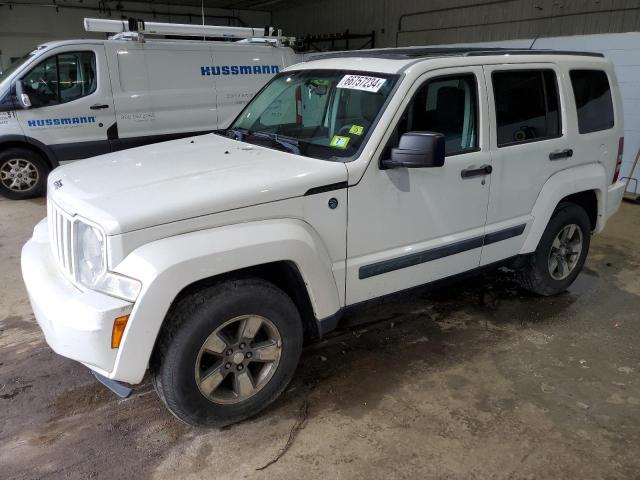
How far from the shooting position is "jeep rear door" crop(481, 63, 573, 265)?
3.23m

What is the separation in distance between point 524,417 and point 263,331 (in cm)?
153

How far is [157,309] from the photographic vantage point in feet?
6.97

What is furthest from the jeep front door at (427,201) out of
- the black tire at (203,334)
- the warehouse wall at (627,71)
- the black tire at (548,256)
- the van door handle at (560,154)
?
the warehouse wall at (627,71)

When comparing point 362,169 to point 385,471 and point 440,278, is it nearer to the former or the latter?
point 440,278

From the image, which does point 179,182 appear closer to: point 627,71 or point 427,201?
point 427,201

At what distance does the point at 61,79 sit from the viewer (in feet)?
22.5

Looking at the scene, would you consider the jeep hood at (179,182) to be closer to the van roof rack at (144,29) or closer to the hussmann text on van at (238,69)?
the van roof rack at (144,29)

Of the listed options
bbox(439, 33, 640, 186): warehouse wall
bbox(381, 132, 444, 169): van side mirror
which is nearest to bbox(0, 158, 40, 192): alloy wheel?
bbox(381, 132, 444, 169): van side mirror

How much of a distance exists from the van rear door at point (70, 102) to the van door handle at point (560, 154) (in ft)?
20.1

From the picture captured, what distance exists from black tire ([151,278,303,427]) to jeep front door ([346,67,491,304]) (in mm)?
474

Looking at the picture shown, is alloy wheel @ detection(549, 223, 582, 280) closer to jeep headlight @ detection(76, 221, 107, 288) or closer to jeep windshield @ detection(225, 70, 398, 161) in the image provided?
jeep windshield @ detection(225, 70, 398, 161)

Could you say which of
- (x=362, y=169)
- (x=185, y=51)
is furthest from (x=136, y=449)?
(x=185, y=51)

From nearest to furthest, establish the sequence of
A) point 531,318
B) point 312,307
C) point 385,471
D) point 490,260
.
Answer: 1. point 385,471
2. point 312,307
3. point 490,260
4. point 531,318

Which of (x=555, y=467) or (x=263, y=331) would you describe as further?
(x=263, y=331)
